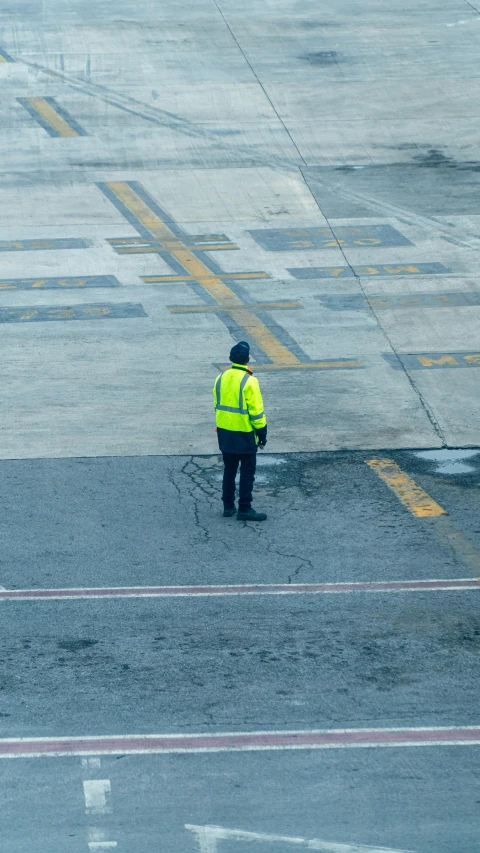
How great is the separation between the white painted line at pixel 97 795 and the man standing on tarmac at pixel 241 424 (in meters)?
4.64

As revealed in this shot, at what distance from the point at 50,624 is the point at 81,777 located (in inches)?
86.8

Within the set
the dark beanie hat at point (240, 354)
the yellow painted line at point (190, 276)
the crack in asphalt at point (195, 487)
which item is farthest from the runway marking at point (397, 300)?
the dark beanie hat at point (240, 354)

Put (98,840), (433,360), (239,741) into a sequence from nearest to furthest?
(98,840)
(239,741)
(433,360)

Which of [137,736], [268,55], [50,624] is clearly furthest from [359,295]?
[268,55]

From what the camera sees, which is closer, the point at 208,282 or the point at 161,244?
the point at 208,282

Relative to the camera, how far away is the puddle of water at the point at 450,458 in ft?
41.2

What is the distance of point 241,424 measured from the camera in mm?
11352

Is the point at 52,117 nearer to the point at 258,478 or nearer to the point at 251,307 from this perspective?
the point at 251,307

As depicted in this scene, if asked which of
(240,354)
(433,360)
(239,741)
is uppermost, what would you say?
(240,354)

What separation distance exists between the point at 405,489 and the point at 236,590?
2.95 meters

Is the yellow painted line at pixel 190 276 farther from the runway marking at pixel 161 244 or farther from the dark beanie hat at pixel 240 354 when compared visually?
the dark beanie hat at pixel 240 354

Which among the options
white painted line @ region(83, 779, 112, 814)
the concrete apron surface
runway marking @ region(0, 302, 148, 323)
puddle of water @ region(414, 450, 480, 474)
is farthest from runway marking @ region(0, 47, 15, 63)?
white painted line @ region(83, 779, 112, 814)

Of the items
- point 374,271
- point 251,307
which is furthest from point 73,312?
point 374,271

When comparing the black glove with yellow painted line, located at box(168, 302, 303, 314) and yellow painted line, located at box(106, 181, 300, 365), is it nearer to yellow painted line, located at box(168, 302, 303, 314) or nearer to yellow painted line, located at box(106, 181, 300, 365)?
yellow painted line, located at box(106, 181, 300, 365)
